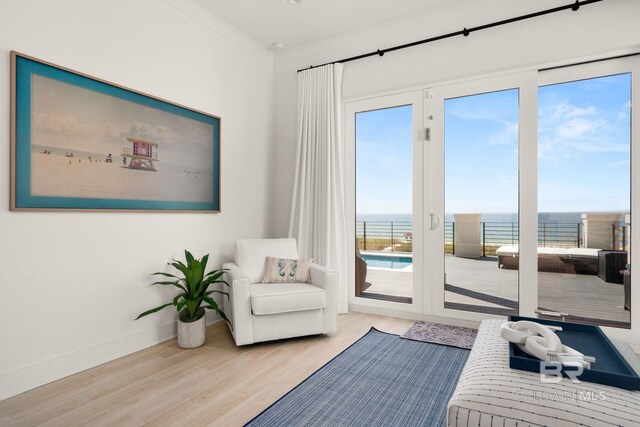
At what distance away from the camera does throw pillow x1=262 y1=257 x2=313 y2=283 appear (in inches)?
124

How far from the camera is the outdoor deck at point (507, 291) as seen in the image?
277 centimetres

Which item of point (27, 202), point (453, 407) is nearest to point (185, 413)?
point (453, 407)

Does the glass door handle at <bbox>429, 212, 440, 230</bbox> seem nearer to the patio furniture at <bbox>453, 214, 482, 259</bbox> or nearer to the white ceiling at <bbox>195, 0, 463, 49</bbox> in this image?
the patio furniture at <bbox>453, 214, 482, 259</bbox>

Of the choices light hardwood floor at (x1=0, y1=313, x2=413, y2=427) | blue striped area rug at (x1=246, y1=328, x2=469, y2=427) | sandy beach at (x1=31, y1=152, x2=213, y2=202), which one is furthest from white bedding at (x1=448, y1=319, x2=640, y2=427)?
sandy beach at (x1=31, y1=152, x2=213, y2=202)

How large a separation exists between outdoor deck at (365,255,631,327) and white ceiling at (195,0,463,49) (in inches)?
93.7

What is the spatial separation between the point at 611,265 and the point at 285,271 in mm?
2633

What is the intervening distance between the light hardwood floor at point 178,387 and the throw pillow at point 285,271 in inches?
20.5

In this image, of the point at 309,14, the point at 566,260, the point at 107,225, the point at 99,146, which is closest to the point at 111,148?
the point at 99,146

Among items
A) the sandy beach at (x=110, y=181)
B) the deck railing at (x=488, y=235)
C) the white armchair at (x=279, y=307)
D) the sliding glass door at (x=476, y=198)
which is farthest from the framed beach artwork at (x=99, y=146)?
the sliding glass door at (x=476, y=198)

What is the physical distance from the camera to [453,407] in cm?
128

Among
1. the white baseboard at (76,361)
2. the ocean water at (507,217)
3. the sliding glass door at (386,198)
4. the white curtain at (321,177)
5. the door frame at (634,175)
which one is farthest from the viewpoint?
the white curtain at (321,177)

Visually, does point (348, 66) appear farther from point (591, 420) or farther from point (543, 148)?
point (591, 420)

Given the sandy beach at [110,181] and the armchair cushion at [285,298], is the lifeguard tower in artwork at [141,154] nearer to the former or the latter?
the sandy beach at [110,181]

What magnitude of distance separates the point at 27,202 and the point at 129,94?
3.45 ft
